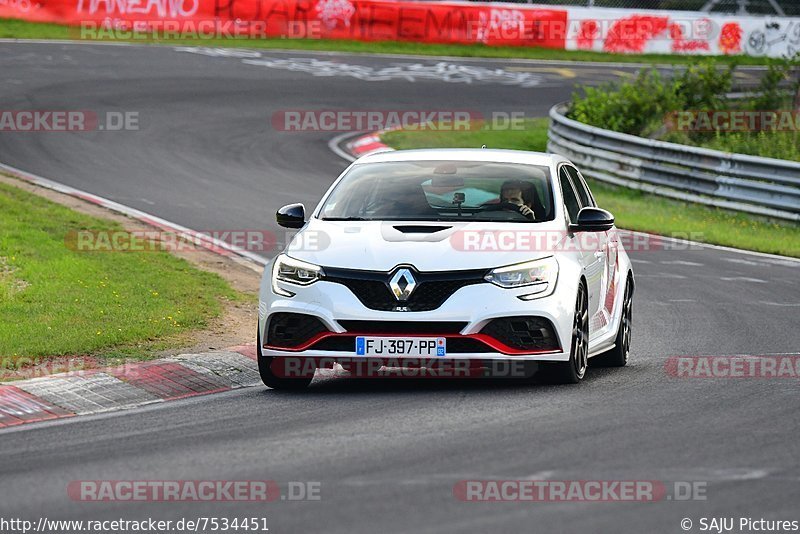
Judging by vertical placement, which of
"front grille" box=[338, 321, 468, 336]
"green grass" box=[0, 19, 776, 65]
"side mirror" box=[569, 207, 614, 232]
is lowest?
"green grass" box=[0, 19, 776, 65]

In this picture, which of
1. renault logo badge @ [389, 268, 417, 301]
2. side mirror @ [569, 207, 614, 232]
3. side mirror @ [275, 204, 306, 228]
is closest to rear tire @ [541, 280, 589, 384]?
side mirror @ [569, 207, 614, 232]

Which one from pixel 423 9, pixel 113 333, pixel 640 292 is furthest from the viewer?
pixel 423 9

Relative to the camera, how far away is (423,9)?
3978 centimetres

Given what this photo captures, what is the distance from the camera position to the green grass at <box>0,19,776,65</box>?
35969 millimetres

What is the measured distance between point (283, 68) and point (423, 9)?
6654 millimetres

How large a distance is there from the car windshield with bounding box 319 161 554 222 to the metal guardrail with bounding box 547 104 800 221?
427 inches

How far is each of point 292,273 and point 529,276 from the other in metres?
1.54

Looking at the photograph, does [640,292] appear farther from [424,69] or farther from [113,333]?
[424,69]

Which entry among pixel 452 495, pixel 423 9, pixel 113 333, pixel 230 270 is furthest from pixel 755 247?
pixel 423 9

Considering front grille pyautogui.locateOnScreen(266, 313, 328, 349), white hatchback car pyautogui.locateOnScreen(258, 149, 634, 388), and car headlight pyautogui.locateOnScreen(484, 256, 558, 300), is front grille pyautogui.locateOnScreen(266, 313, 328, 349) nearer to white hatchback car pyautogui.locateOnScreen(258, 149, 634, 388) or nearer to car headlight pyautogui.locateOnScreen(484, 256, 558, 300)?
white hatchback car pyautogui.locateOnScreen(258, 149, 634, 388)

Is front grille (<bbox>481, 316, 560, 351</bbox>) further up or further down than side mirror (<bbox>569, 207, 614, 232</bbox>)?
further down

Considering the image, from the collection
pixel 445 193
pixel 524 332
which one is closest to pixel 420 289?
pixel 524 332

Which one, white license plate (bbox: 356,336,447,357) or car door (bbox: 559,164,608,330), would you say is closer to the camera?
white license plate (bbox: 356,336,447,357)

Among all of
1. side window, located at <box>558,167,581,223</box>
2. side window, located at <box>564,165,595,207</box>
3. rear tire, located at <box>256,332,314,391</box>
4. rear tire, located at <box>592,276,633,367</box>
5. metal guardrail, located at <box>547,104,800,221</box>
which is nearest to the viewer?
rear tire, located at <box>256,332,314,391</box>
